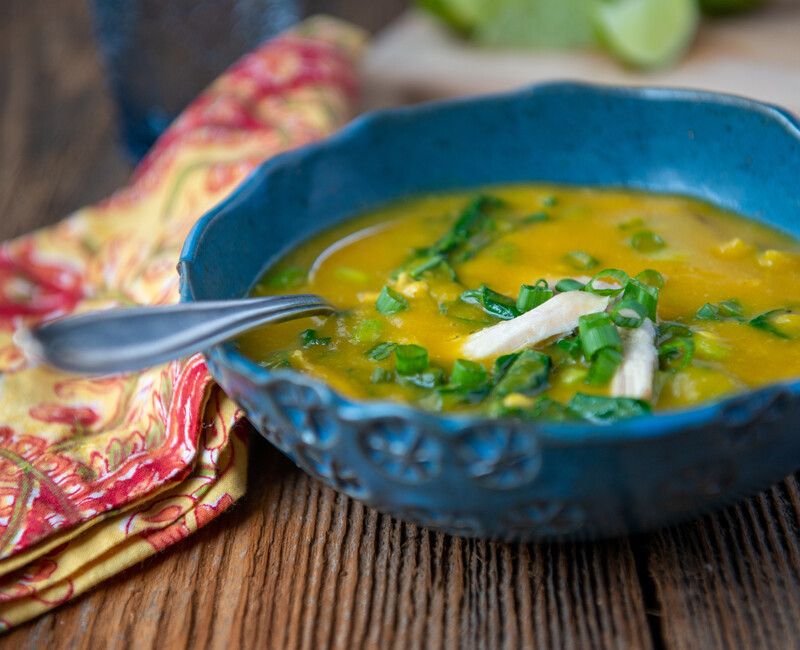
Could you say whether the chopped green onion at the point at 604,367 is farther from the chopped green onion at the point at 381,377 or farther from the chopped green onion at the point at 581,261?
the chopped green onion at the point at 581,261

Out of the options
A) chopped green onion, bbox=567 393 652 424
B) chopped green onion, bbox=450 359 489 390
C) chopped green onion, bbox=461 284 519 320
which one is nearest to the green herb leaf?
chopped green onion, bbox=461 284 519 320

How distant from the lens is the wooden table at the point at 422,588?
73.7 inches

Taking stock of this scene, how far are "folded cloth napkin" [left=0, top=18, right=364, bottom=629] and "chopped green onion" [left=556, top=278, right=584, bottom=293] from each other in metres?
0.74

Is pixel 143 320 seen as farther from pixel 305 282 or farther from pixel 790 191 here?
pixel 790 191

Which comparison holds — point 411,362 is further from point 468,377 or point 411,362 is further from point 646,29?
point 646,29

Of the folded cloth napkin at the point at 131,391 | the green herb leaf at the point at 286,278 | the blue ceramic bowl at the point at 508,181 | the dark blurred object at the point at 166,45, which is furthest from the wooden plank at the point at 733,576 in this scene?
the dark blurred object at the point at 166,45

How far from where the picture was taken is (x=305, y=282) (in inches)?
98.3

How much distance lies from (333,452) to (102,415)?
3.08 feet

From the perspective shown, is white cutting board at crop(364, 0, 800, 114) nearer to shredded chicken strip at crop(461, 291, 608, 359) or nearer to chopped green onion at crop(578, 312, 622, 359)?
shredded chicken strip at crop(461, 291, 608, 359)

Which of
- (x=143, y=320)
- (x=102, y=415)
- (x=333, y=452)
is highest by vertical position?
(x=143, y=320)

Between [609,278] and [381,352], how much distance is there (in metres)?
0.54

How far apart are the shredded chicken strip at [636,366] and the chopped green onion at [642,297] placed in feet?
0.22

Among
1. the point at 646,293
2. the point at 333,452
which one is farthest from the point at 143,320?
the point at 646,293

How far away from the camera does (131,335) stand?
6.18 ft
